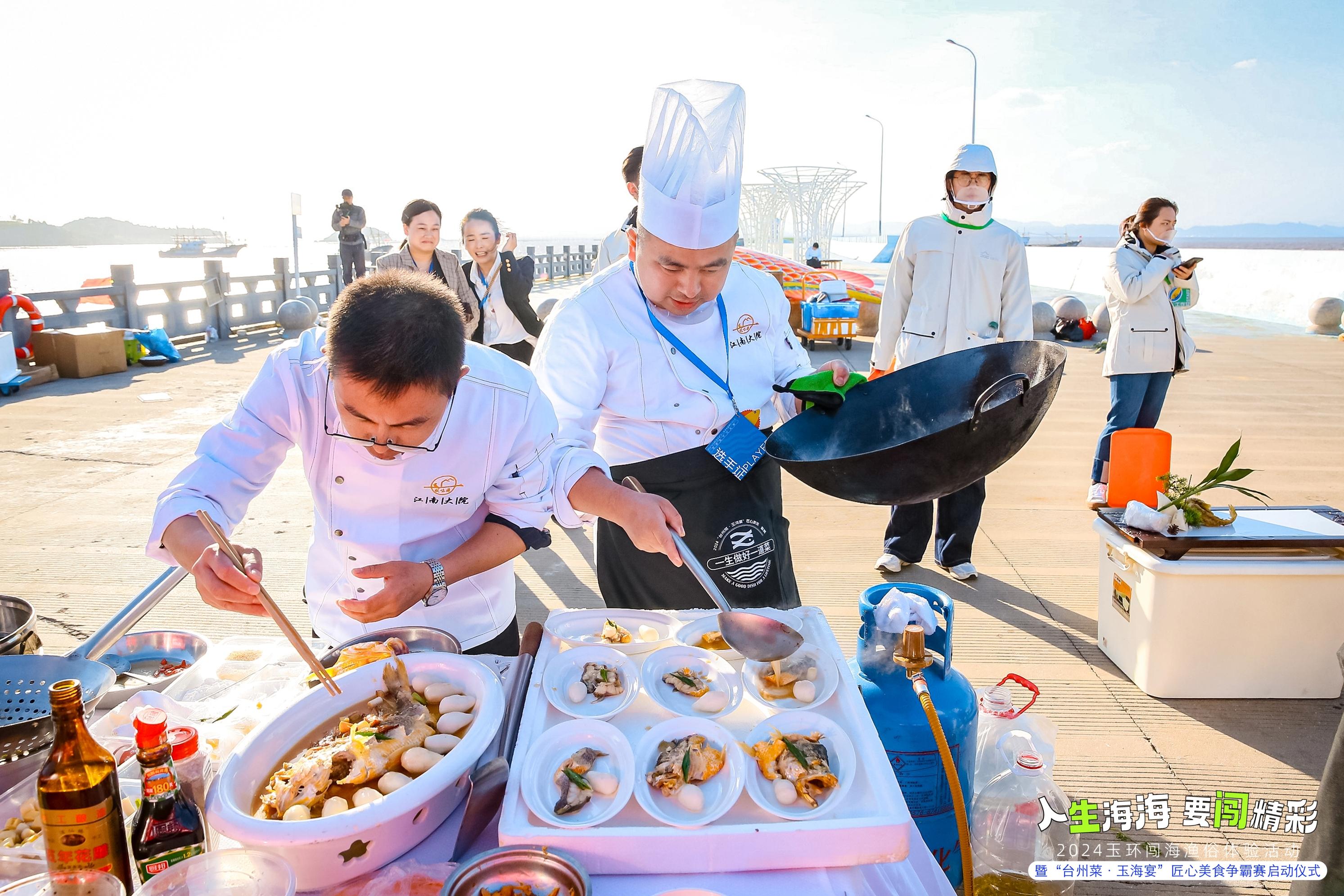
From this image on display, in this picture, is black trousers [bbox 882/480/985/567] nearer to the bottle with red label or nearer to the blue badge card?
the blue badge card

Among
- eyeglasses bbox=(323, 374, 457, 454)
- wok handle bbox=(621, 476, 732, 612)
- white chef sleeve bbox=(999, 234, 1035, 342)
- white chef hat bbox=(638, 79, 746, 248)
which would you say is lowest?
wok handle bbox=(621, 476, 732, 612)

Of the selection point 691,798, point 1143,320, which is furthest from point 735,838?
point 1143,320

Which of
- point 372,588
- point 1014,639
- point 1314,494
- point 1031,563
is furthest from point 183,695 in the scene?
point 1314,494

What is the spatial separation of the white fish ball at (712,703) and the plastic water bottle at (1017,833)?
997mm

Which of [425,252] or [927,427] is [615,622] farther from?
[425,252]

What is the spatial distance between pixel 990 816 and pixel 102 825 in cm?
183

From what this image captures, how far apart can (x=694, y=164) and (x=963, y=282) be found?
236cm

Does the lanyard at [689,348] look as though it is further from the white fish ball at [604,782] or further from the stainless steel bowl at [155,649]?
the stainless steel bowl at [155,649]

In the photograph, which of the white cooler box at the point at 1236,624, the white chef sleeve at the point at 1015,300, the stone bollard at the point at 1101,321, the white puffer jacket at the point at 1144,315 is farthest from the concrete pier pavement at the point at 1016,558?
the stone bollard at the point at 1101,321

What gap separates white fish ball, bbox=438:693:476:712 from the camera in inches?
48.5

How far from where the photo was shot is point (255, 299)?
13.5 meters

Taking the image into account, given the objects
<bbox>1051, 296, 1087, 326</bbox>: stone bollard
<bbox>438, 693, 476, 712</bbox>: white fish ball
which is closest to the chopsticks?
<bbox>438, 693, 476, 712</bbox>: white fish ball

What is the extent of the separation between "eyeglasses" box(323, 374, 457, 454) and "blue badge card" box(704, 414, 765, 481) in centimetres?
66

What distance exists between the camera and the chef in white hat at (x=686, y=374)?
73.2 inches
